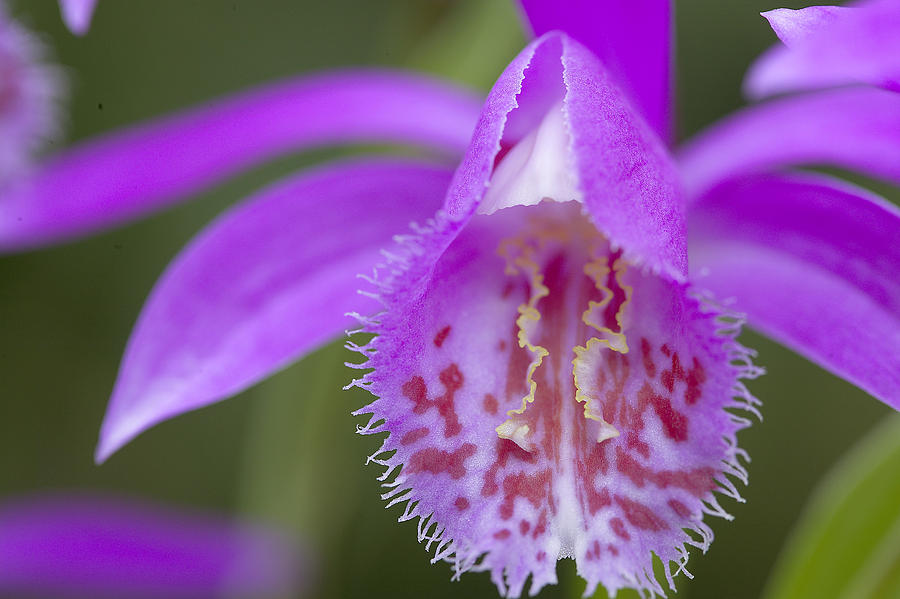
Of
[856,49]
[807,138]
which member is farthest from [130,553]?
[856,49]

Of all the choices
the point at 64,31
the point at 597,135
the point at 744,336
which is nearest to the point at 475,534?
the point at 597,135

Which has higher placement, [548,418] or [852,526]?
[548,418]

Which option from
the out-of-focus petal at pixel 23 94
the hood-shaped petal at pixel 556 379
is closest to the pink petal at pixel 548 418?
the hood-shaped petal at pixel 556 379

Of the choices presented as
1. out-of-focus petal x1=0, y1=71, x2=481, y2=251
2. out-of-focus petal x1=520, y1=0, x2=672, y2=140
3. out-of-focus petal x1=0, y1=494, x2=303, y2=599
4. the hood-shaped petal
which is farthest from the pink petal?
out-of-focus petal x1=0, y1=494, x2=303, y2=599

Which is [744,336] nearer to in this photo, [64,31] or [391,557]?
[391,557]

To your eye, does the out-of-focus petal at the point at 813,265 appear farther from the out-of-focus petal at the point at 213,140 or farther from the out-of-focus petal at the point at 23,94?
the out-of-focus petal at the point at 23,94

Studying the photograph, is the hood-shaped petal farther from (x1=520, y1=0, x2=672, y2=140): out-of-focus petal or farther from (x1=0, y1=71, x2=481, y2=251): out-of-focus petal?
(x1=0, y1=71, x2=481, y2=251): out-of-focus petal

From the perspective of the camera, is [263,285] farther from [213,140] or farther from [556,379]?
[556,379]
